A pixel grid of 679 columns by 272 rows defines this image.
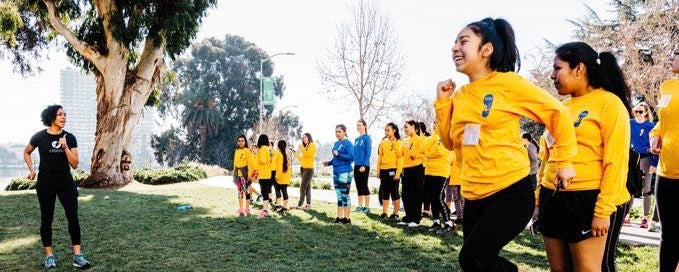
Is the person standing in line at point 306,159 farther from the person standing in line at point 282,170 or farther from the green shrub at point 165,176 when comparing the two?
the green shrub at point 165,176

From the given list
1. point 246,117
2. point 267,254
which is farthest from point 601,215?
point 246,117

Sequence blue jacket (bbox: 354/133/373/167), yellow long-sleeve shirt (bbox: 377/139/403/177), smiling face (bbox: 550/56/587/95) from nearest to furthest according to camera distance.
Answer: smiling face (bbox: 550/56/587/95) → yellow long-sleeve shirt (bbox: 377/139/403/177) → blue jacket (bbox: 354/133/373/167)

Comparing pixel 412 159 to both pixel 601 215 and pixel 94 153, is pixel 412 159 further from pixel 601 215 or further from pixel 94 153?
pixel 94 153

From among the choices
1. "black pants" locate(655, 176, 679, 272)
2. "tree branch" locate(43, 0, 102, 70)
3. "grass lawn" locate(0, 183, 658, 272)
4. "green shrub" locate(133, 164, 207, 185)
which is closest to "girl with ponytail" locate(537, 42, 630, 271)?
"black pants" locate(655, 176, 679, 272)

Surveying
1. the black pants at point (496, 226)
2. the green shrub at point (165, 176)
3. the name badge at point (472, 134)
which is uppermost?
the name badge at point (472, 134)

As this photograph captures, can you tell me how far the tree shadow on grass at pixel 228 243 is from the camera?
5766 millimetres

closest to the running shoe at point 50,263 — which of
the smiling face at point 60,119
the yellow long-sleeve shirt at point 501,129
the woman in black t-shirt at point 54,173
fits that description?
the woman in black t-shirt at point 54,173

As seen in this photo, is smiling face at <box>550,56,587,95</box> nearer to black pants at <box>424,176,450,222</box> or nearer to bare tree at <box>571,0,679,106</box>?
black pants at <box>424,176,450,222</box>

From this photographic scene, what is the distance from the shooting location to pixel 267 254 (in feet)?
20.8

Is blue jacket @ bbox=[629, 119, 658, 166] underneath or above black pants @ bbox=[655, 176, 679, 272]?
above

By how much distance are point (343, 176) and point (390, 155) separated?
3.52ft

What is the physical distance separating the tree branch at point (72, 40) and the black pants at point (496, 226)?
19.4 m

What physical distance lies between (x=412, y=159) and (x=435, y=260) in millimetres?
3089

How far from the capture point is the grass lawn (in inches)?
226
